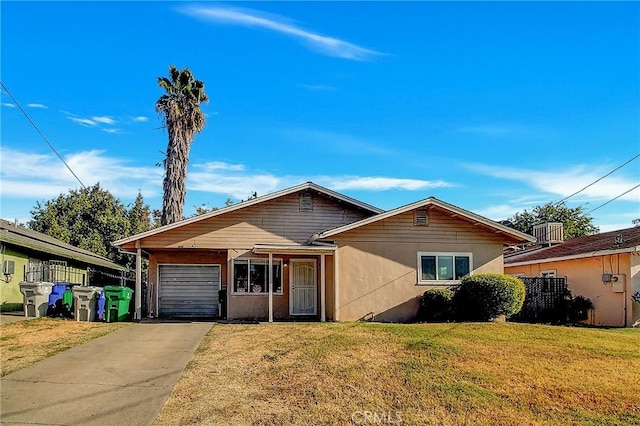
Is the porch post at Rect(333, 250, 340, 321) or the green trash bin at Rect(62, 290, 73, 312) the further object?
the green trash bin at Rect(62, 290, 73, 312)

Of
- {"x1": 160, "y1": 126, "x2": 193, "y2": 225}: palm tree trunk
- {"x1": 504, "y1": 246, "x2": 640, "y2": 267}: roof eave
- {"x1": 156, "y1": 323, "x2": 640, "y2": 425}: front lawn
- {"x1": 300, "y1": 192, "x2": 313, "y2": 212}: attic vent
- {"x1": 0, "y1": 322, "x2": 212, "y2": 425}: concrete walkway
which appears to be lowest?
{"x1": 156, "y1": 323, "x2": 640, "y2": 425}: front lawn

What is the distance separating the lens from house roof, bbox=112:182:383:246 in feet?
58.6

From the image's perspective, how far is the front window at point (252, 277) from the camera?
61.2ft

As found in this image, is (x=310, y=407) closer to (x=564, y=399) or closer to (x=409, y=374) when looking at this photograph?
(x=409, y=374)

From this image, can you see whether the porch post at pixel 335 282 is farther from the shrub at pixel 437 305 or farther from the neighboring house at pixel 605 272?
the neighboring house at pixel 605 272

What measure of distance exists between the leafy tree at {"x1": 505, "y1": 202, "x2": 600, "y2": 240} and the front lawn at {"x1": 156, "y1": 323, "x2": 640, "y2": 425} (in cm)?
3449

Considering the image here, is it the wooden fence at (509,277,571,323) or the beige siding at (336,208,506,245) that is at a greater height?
the beige siding at (336,208,506,245)

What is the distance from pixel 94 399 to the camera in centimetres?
751

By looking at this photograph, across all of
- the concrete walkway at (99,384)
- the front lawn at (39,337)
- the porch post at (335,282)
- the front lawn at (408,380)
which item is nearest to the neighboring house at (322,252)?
the porch post at (335,282)

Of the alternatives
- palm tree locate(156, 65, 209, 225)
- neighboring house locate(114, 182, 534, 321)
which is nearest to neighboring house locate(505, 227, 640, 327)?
neighboring house locate(114, 182, 534, 321)

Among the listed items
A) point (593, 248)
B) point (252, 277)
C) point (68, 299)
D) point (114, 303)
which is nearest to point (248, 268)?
point (252, 277)

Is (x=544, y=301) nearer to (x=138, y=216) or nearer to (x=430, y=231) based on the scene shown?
(x=430, y=231)

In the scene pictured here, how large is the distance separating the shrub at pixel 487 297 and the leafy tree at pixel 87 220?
28.1 m

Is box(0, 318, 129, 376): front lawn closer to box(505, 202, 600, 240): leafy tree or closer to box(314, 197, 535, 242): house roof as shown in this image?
box(314, 197, 535, 242): house roof
